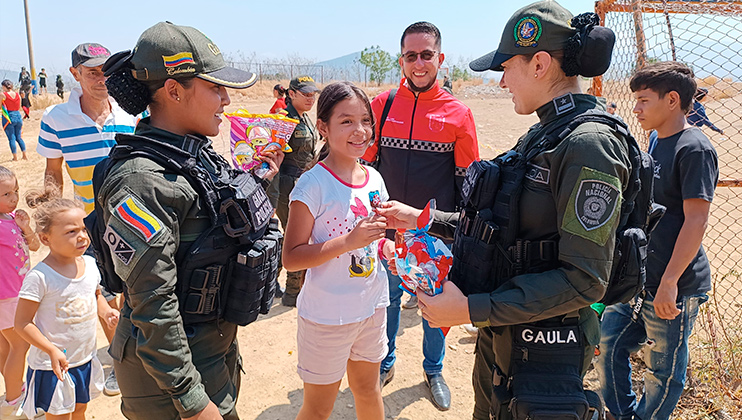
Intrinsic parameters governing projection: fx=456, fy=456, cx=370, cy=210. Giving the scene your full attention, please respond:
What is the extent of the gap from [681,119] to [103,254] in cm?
308

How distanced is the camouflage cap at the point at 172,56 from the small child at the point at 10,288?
2103 mm

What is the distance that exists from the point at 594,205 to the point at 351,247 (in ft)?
3.45

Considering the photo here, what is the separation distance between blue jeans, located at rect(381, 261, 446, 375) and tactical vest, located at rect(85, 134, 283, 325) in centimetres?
164

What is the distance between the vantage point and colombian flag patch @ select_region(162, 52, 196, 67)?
1.72 metres

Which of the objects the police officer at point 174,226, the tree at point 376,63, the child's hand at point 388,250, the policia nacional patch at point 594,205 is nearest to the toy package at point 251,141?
the police officer at point 174,226

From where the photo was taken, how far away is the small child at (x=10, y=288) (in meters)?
3.04

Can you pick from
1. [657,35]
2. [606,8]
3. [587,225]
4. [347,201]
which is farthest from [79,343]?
[657,35]

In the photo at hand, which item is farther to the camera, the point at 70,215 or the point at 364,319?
the point at 70,215

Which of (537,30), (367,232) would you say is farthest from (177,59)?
(537,30)

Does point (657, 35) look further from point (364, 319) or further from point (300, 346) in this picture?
point (300, 346)

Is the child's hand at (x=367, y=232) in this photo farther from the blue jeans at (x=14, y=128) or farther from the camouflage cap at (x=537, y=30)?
the blue jeans at (x=14, y=128)

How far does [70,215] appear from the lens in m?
2.68

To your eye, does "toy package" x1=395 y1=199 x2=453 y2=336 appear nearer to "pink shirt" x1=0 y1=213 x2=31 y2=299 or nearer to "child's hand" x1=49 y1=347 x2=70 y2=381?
"child's hand" x1=49 y1=347 x2=70 y2=381

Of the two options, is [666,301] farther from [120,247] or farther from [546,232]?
[120,247]
